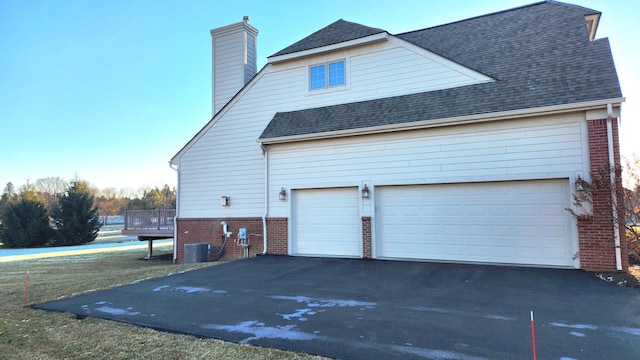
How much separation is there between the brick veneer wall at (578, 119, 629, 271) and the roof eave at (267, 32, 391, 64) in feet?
20.4

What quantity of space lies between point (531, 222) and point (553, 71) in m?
3.96

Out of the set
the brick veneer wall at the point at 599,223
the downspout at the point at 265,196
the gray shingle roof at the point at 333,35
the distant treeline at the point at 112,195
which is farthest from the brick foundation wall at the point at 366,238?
the distant treeline at the point at 112,195

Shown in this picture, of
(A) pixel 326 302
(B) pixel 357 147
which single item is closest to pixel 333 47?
(B) pixel 357 147

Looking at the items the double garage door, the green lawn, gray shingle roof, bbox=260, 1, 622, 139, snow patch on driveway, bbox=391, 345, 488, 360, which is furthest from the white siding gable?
snow patch on driveway, bbox=391, 345, 488, 360

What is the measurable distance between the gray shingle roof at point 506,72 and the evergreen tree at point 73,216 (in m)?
25.6

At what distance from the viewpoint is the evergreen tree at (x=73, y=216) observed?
29.6 meters

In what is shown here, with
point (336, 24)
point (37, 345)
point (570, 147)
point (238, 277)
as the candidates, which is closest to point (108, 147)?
point (336, 24)

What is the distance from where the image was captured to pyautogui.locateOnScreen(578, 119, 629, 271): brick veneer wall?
7.97 meters

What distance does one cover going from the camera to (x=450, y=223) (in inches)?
381

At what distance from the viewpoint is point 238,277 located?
27.4ft

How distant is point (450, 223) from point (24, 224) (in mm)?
33470

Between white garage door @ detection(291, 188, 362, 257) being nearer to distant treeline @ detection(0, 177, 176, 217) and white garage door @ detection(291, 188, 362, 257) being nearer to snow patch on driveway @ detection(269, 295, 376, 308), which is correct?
snow patch on driveway @ detection(269, 295, 376, 308)

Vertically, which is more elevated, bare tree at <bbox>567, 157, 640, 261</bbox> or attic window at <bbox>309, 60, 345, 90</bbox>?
attic window at <bbox>309, 60, 345, 90</bbox>

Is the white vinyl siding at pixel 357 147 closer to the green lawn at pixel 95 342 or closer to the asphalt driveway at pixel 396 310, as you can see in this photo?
the asphalt driveway at pixel 396 310
